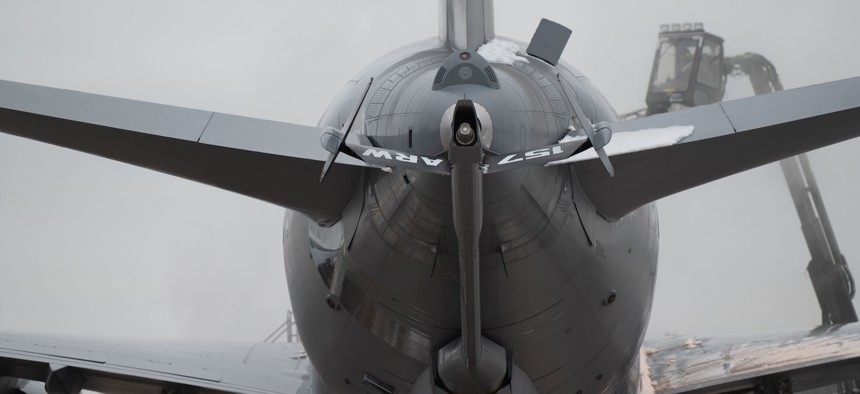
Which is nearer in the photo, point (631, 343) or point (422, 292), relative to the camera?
point (422, 292)

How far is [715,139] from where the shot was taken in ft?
31.0

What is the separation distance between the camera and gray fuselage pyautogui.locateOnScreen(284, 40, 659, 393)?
363 inches

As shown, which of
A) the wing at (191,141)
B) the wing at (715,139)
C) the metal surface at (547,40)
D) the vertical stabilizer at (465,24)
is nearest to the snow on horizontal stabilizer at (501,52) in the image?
the vertical stabilizer at (465,24)

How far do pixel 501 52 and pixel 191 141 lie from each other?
3151 mm

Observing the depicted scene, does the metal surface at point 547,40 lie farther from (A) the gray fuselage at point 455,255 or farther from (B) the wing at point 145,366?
(B) the wing at point 145,366

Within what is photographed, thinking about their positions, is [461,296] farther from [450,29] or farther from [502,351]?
[450,29]

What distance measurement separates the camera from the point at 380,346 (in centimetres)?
1080

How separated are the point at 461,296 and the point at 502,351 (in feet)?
4.44

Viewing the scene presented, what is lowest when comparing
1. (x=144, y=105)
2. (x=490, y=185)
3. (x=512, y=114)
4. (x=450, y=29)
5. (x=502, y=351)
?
(x=502, y=351)

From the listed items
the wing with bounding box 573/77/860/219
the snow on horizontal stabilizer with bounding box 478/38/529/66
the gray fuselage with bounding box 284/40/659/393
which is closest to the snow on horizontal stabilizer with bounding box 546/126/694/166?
the wing with bounding box 573/77/860/219

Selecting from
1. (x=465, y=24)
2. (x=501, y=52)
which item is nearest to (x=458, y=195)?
(x=501, y=52)

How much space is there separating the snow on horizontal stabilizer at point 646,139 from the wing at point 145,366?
7.56 meters

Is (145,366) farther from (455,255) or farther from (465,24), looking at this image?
(465,24)

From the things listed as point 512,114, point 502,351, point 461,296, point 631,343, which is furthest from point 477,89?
point 631,343
